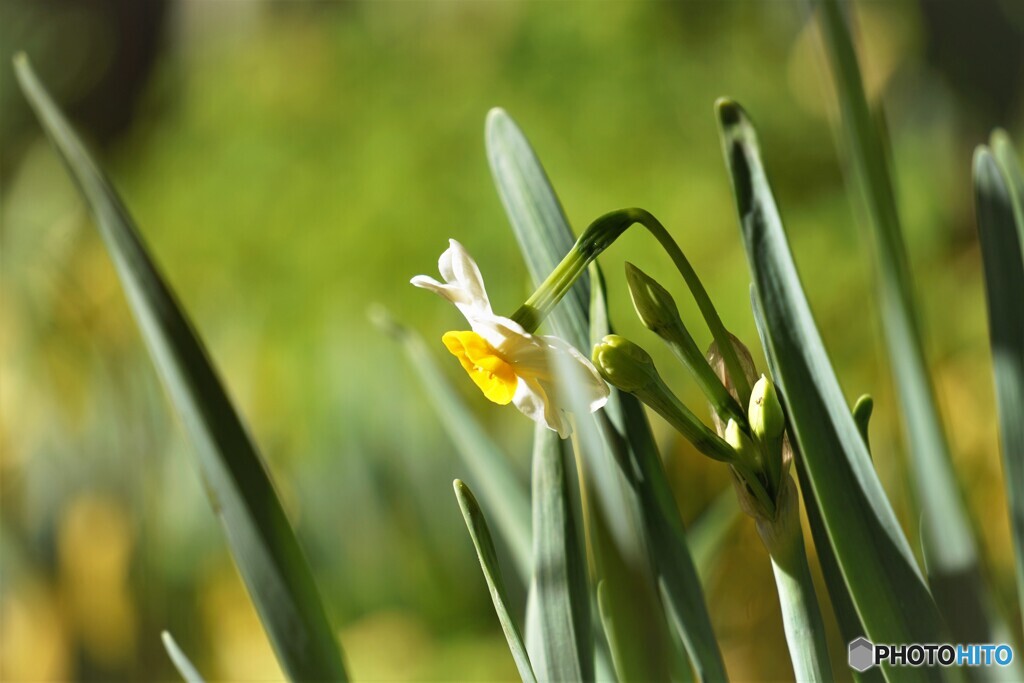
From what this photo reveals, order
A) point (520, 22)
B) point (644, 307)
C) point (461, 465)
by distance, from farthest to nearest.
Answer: point (520, 22) → point (461, 465) → point (644, 307)

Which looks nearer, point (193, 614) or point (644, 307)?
point (644, 307)

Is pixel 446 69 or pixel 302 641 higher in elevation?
pixel 446 69

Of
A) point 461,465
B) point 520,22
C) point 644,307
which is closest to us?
point 644,307

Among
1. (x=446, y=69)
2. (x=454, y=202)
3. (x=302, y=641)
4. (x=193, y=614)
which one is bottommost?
(x=193, y=614)

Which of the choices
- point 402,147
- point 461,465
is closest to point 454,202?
point 402,147

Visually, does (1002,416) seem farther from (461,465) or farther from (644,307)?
(461,465)

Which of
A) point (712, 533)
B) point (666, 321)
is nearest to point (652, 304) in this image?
point (666, 321)

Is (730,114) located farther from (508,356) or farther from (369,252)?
(369,252)
